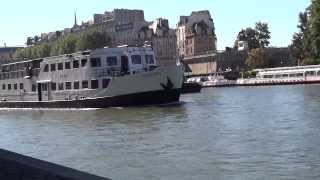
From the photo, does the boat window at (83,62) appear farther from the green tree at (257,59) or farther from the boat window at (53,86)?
the green tree at (257,59)

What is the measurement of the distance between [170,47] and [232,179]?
592ft

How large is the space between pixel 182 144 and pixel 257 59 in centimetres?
12194

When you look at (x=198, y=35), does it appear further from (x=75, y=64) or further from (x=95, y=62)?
(x=95, y=62)

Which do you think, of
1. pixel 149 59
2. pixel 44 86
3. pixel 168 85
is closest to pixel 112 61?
pixel 149 59

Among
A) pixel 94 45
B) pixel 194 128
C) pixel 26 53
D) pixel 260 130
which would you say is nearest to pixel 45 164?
pixel 260 130

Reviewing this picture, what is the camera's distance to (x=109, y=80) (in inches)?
1834

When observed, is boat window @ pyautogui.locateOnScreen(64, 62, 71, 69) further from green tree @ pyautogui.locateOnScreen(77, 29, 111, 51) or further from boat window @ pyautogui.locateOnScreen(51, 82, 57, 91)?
green tree @ pyautogui.locateOnScreen(77, 29, 111, 51)

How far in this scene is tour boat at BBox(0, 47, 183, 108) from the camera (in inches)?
1799

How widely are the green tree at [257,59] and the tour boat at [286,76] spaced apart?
11.0 metres

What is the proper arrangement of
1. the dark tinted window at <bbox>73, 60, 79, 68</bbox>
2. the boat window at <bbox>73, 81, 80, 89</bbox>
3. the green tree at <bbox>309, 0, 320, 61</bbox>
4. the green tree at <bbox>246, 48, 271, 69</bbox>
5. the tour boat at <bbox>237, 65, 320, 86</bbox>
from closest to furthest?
the boat window at <bbox>73, 81, 80, 89</bbox> < the dark tinted window at <bbox>73, 60, 79, 68</bbox> < the green tree at <bbox>309, 0, 320, 61</bbox> < the tour boat at <bbox>237, 65, 320, 86</bbox> < the green tree at <bbox>246, 48, 271, 69</bbox>

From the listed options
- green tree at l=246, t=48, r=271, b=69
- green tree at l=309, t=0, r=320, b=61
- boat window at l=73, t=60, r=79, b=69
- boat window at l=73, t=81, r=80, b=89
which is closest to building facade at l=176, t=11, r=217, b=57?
green tree at l=246, t=48, r=271, b=69

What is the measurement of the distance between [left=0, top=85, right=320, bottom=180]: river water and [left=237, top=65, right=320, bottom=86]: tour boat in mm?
75330

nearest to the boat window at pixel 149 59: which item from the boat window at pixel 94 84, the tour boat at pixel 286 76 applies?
Result: the boat window at pixel 94 84

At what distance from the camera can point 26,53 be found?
6772 inches
